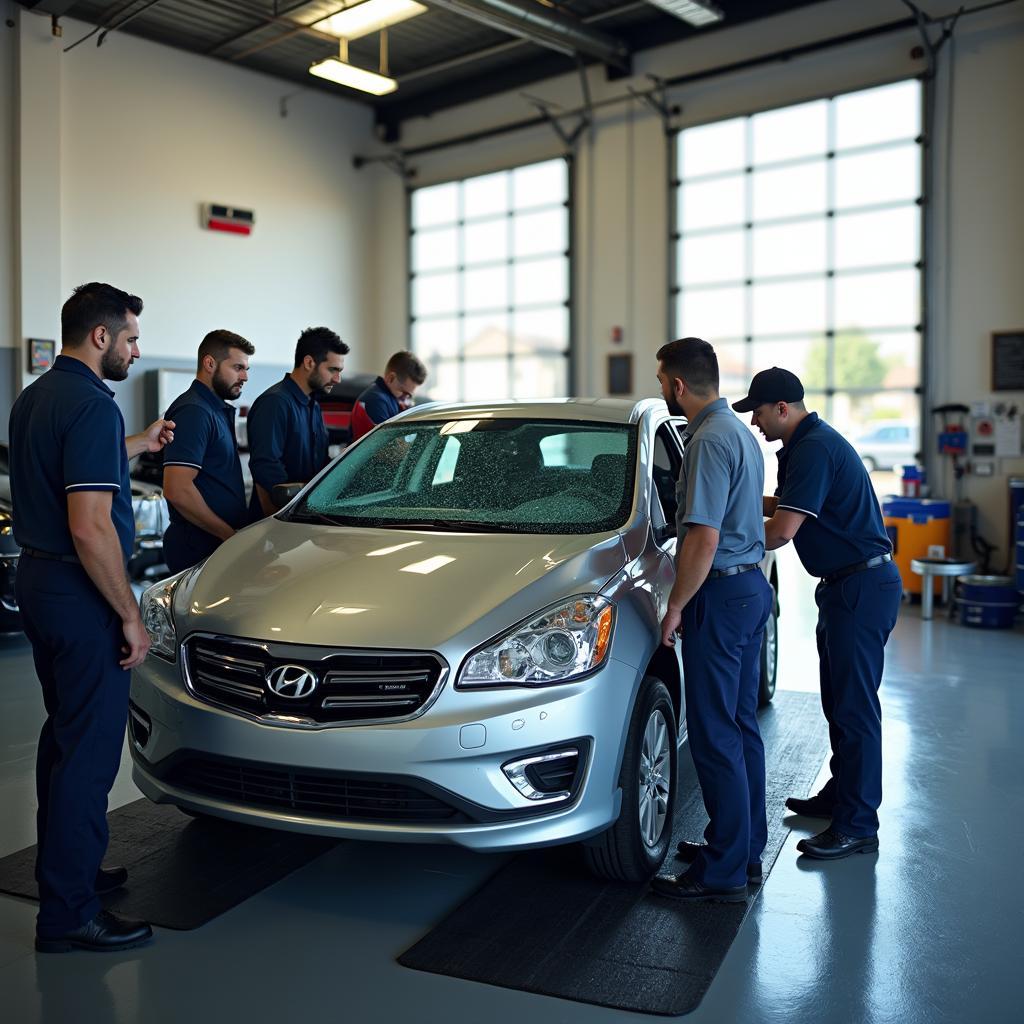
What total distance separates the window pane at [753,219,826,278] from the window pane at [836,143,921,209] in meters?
0.39

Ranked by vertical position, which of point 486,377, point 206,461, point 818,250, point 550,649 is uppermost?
point 818,250

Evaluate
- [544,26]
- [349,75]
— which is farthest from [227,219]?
[544,26]

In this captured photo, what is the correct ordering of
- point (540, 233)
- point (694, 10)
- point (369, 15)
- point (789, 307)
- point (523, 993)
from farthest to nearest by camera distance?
1. point (540, 233)
2. point (789, 307)
3. point (694, 10)
4. point (369, 15)
5. point (523, 993)

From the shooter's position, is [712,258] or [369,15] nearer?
[369,15]

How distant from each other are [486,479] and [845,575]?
4.20ft

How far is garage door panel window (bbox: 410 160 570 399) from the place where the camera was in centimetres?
1259

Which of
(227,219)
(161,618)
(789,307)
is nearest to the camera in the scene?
(161,618)

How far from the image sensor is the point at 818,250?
10.6m

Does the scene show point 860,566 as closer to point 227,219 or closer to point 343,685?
point 343,685

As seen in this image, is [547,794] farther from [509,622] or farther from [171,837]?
[171,837]

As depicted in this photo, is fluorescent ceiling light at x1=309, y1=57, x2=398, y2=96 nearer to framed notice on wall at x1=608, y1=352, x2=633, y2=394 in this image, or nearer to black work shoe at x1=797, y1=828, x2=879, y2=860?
framed notice on wall at x1=608, y1=352, x2=633, y2=394

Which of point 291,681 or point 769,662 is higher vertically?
point 291,681

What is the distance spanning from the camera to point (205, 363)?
4238 millimetres

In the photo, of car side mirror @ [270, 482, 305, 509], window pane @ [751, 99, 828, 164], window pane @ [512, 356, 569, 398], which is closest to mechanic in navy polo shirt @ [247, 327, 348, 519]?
car side mirror @ [270, 482, 305, 509]
